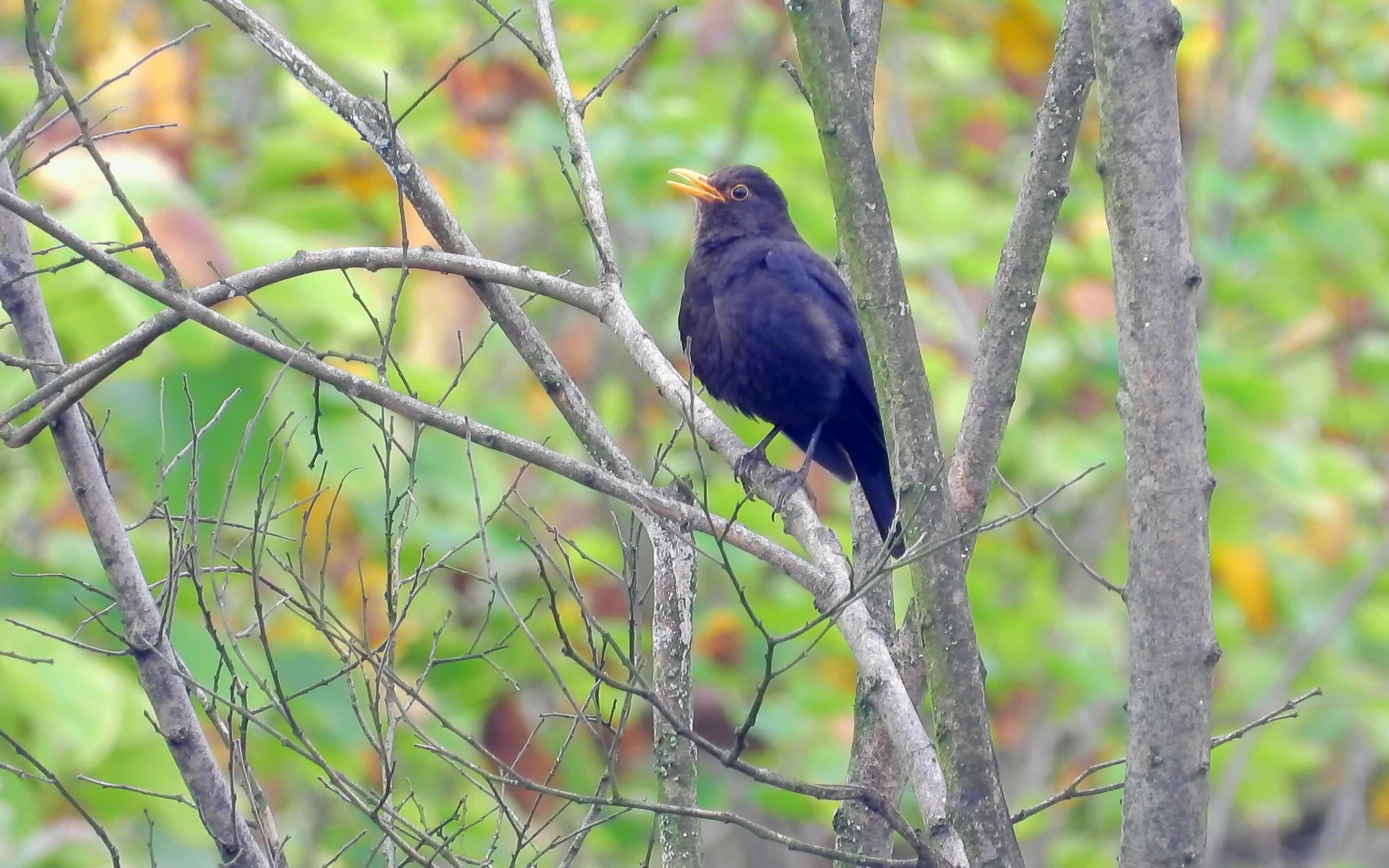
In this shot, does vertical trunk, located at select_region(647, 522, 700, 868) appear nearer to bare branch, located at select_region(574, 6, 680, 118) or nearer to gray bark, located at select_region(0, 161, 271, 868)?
gray bark, located at select_region(0, 161, 271, 868)

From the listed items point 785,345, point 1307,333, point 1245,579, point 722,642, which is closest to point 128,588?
point 785,345

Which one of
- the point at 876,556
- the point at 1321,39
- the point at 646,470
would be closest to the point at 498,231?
the point at 646,470

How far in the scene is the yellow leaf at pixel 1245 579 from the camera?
6215 millimetres

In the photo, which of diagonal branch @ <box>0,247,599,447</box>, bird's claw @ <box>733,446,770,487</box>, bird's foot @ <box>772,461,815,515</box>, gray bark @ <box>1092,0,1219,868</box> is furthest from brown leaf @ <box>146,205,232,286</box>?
gray bark @ <box>1092,0,1219,868</box>

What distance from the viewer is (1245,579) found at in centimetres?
621

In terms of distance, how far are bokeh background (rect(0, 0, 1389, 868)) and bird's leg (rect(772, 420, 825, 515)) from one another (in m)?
0.80

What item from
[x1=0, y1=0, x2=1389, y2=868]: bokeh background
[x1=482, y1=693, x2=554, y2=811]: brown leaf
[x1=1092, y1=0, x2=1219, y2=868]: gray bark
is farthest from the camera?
[x1=482, y1=693, x2=554, y2=811]: brown leaf

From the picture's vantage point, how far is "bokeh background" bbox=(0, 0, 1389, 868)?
4344 mm

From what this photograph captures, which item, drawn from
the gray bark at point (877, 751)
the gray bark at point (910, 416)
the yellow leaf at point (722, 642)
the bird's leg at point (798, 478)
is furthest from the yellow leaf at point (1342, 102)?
the gray bark at point (910, 416)

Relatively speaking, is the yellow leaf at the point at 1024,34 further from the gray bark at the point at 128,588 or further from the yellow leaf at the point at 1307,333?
the gray bark at the point at 128,588

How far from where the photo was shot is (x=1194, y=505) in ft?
6.85

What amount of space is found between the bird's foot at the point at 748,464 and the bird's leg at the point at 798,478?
0.09 metres

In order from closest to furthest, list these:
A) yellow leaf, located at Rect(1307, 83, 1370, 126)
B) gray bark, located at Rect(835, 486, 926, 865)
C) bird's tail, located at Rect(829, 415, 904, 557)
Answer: gray bark, located at Rect(835, 486, 926, 865), bird's tail, located at Rect(829, 415, 904, 557), yellow leaf, located at Rect(1307, 83, 1370, 126)

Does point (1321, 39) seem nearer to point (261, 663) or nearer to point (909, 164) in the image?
point (909, 164)
